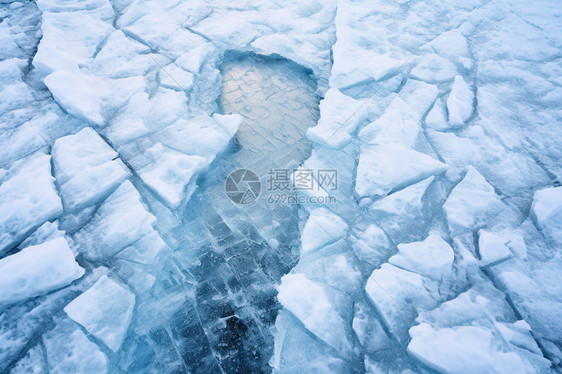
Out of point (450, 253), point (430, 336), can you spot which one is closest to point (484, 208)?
point (450, 253)

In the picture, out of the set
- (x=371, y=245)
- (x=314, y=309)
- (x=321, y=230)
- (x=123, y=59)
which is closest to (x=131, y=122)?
(x=123, y=59)

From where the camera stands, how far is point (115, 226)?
1987 millimetres

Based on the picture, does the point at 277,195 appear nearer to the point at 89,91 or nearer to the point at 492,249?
the point at 492,249

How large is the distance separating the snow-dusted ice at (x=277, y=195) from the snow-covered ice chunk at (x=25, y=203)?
1 cm

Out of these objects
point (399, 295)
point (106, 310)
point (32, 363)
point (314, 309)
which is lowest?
point (32, 363)

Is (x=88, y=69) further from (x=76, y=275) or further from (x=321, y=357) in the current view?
(x=321, y=357)

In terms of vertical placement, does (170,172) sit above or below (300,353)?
above

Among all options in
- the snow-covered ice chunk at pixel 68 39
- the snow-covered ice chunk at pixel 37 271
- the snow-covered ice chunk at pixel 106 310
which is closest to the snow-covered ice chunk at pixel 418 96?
the snow-covered ice chunk at pixel 106 310

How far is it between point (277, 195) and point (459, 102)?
2.07 meters

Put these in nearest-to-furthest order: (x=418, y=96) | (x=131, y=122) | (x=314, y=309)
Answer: (x=314, y=309) → (x=131, y=122) → (x=418, y=96)

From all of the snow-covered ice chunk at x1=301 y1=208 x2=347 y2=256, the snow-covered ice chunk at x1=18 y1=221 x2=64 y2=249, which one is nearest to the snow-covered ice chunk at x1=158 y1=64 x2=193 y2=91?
the snow-covered ice chunk at x1=18 y1=221 x2=64 y2=249

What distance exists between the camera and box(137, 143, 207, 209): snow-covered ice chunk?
2.18 metres

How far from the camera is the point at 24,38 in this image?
9.86ft

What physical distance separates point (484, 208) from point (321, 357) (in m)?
1.66
